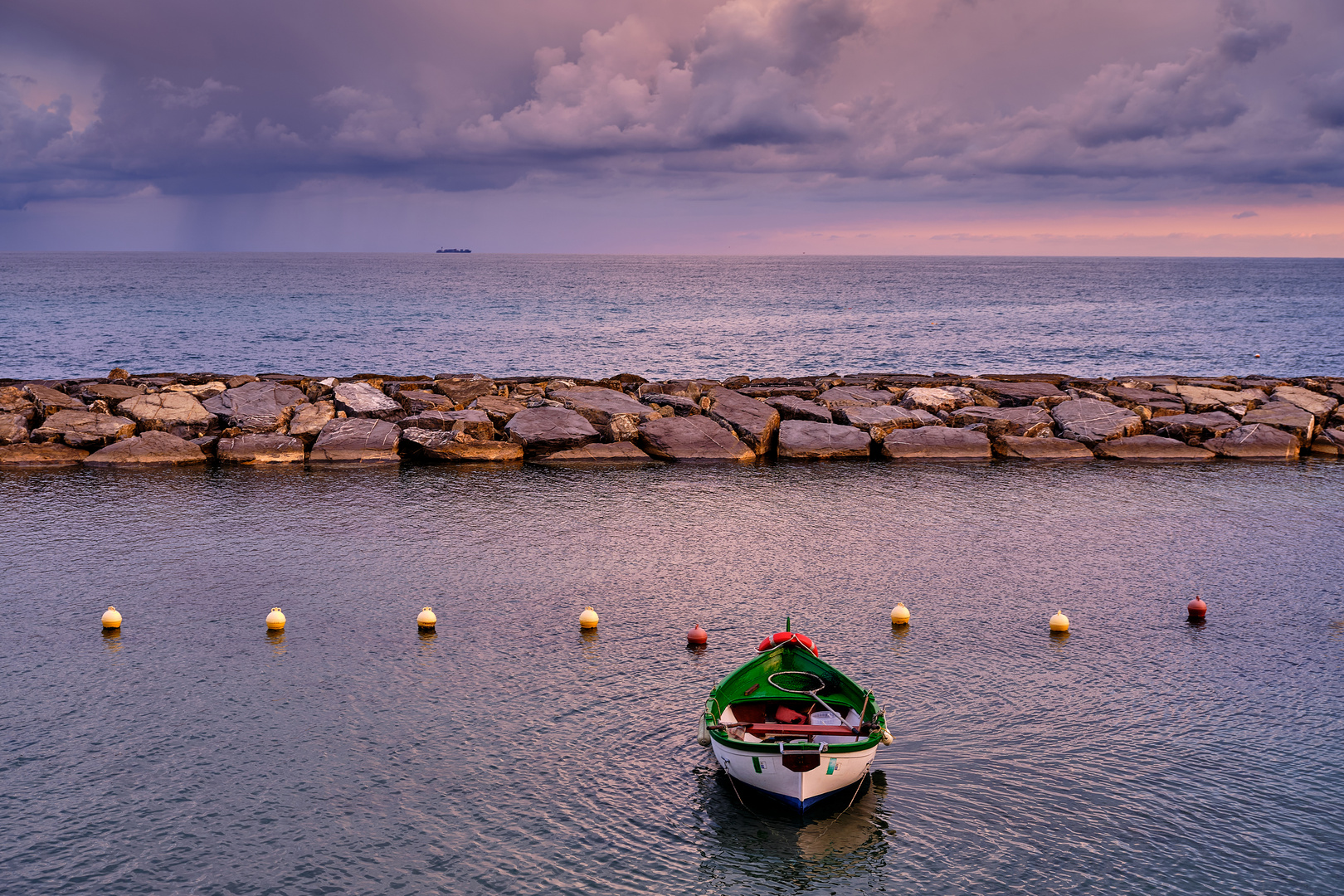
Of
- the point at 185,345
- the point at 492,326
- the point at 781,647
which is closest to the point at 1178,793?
the point at 781,647

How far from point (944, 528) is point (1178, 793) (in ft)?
34.6

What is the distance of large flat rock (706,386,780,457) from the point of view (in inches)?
1133

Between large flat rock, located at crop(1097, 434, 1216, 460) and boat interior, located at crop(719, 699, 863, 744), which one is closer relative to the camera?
boat interior, located at crop(719, 699, 863, 744)

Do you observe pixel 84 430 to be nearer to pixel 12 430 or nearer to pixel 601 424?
pixel 12 430

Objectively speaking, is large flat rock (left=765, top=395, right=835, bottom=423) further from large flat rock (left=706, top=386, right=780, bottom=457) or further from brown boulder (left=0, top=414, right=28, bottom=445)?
brown boulder (left=0, top=414, right=28, bottom=445)

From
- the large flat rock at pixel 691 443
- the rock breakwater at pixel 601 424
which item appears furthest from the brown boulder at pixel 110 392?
the large flat rock at pixel 691 443

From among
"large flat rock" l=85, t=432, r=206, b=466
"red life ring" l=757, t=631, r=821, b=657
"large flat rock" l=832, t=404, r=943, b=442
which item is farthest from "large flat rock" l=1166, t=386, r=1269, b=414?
"large flat rock" l=85, t=432, r=206, b=466

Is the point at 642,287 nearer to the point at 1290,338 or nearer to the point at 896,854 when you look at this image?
the point at 1290,338

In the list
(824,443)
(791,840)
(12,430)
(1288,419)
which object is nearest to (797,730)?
(791,840)

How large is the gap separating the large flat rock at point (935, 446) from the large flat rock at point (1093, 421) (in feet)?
10.7

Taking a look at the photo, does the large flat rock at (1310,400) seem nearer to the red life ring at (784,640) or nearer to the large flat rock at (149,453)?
the red life ring at (784,640)

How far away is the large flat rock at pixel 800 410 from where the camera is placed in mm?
30500

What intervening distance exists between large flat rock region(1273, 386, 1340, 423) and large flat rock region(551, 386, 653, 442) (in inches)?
893

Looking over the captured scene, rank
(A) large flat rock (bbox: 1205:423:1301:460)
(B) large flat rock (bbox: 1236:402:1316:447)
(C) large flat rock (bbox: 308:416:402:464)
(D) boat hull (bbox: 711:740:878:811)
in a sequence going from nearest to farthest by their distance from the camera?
(D) boat hull (bbox: 711:740:878:811) < (C) large flat rock (bbox: 308:416:402:464) < (A) large flat rock (bbox: 1205:423:1301:460) < (B) large flat rock (bbox: 1236:402:1316:447)
